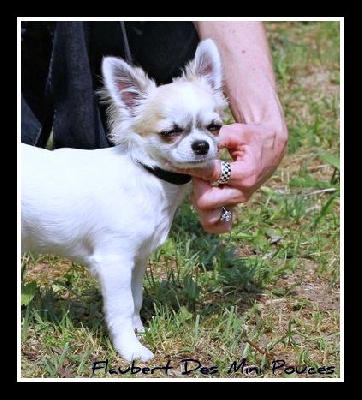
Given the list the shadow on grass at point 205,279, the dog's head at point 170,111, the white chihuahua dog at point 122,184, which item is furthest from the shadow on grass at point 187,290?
the dog's head at point 170,111

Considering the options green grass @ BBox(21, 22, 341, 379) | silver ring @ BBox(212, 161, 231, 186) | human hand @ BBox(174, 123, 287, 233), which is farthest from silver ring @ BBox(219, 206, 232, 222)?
green grass @ BBox(21, 22, 341, 379)

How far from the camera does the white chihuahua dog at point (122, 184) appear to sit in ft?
9.61

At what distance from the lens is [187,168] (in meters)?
2.98

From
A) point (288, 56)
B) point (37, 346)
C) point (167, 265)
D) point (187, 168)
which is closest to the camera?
point (187, 168)

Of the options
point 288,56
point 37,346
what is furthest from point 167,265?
point 288,56

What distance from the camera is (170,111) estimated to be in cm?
289

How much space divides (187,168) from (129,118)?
0.28m

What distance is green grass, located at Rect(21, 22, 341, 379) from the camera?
3.10 metres

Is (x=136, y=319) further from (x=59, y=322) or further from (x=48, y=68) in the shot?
(x=48, y=68)

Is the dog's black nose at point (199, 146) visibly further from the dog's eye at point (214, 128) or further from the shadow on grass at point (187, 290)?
the shadow on grass at point (187, 290)

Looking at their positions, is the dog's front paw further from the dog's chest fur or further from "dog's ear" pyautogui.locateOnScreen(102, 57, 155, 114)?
"dog's ear" pyautogui.locateOnScreen(102, 57, 155, 114)

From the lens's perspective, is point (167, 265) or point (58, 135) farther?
point (58, 135)

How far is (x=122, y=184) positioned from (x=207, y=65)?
55cm

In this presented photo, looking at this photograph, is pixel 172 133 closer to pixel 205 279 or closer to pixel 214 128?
pixel 214 128
